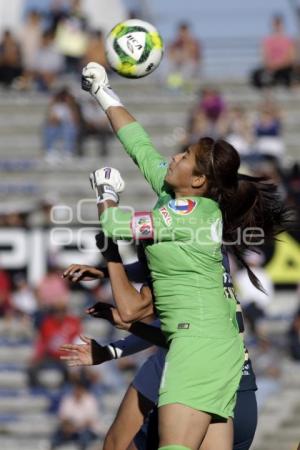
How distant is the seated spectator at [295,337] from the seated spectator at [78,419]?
7.11 feet

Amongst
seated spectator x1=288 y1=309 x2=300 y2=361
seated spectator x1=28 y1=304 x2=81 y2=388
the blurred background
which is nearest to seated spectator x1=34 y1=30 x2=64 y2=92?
the blurred background

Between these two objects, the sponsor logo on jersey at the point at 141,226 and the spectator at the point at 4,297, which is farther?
the spectator at the point at 4,297

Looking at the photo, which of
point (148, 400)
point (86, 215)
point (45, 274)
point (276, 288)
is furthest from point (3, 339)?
point (148, 400)

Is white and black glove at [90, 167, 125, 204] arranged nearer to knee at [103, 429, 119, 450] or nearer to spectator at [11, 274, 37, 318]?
knee at [103, 429, 119, 450]

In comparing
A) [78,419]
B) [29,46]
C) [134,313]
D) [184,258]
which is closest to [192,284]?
[184,258]

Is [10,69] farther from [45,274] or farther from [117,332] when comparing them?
[117,332]

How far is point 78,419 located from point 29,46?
278 inches

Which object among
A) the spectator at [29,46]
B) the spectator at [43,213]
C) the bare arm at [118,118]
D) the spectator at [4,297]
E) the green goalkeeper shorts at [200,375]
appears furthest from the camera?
the spectator at [29,46]

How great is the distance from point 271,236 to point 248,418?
91 cm

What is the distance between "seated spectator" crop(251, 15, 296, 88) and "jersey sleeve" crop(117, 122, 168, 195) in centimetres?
1087

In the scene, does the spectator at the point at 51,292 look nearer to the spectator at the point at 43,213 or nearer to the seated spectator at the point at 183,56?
the spectator at the point at 43,213

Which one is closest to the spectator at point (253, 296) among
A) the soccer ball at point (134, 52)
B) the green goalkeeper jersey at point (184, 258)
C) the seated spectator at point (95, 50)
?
the seated spectator at point (95, 50)

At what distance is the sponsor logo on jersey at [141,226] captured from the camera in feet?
17.7

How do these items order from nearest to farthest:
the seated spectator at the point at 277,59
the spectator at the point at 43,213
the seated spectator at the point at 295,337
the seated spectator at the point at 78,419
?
1. the seated spectator at the point at 78,419
2. the seated spectator at the point at 295,337
3. the spectator at the point at 43,213
4. the seated spectator at the point at 277,59
